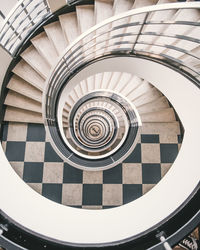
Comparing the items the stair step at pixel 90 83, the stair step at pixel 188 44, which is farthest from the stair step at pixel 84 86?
the stair step at pixel 188 44

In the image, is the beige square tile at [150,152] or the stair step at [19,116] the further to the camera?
the beige square tile at [150,152]

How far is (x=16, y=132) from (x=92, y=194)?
203 centimetres

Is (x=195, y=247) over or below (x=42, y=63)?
below

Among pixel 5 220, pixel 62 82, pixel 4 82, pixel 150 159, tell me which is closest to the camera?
pixel 5 220

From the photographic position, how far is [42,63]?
14.5 feet

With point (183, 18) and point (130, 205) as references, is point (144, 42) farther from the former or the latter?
Answer: point (130, 205)

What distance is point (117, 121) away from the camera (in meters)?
6.60

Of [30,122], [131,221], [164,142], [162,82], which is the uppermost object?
[162,82]

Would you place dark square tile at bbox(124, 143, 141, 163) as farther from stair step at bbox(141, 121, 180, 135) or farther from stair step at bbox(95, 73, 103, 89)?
stair step at bbox(95, 73, 103, 89)

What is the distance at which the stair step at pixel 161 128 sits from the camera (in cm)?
517

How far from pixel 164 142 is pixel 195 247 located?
241 cm

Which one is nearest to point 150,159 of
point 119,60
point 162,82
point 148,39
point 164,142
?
point 164,142

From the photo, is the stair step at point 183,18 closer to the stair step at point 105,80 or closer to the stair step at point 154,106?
the stair step at point 154,106

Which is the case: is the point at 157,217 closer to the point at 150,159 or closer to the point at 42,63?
the point at 150,159
